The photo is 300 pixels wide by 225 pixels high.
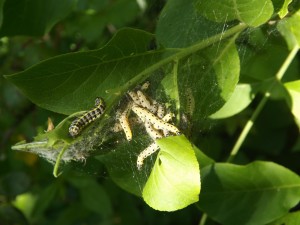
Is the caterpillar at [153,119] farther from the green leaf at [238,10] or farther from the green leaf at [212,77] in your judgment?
the green leaf at [238,10]

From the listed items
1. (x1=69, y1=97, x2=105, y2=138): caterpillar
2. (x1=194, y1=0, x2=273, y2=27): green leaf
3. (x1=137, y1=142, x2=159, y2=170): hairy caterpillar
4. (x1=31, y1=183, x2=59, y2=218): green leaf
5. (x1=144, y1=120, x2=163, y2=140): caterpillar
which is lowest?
(x1=31, y1=183, x2=59, y2=218): green leaf

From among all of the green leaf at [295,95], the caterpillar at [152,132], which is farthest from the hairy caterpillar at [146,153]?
the green leaf at [295,95]

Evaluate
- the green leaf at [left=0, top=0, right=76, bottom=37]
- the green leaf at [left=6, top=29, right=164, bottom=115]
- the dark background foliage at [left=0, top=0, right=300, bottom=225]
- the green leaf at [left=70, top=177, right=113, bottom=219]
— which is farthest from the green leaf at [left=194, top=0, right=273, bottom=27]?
the green leaf at [left=70, top=177, right=113, bottom=219]

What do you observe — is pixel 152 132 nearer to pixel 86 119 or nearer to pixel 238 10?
pixel 86 119

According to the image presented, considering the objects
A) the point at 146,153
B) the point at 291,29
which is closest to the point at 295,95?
the point at 291,29

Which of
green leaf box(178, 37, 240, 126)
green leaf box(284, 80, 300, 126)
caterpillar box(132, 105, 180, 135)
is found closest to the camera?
caterpillar box(132, 105, 180, 135)

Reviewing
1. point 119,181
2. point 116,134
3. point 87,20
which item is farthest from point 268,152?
point 116,134

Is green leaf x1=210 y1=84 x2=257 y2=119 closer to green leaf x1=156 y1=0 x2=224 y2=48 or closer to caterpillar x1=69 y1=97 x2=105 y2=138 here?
green leaf x1=156 y1=0 x2=224 y2=48
